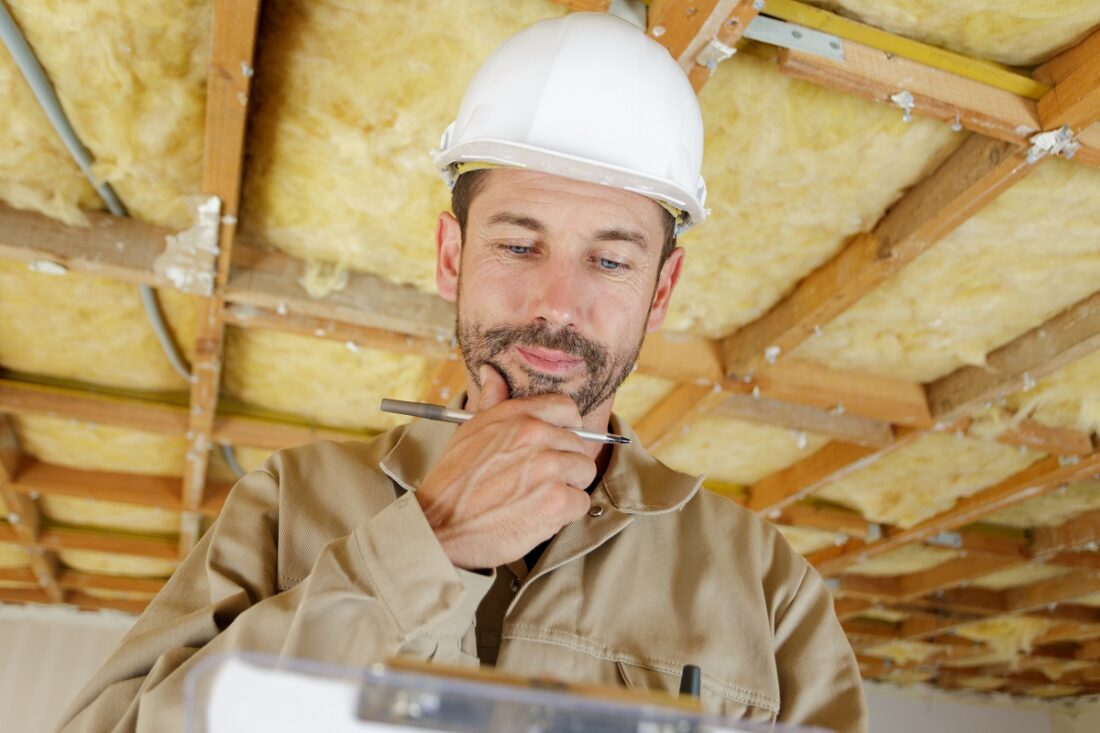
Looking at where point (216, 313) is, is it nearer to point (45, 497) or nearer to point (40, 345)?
point (40, 345)

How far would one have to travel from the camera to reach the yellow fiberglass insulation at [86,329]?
2.96 m

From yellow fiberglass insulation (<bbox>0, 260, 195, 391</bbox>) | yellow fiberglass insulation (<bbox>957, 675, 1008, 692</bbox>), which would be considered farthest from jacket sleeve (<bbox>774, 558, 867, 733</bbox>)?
yellow fiberglass insulation (<bbox>957, 675, 1008, 692</bbox>)

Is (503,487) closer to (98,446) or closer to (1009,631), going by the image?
(98,446)

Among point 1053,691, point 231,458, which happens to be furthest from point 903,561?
point 1053,691

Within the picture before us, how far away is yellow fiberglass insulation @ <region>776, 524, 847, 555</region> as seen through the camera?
4.91m

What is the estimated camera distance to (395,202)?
8.38ft

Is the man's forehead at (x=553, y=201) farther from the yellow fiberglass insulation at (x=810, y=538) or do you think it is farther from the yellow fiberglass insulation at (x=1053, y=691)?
the yellow fiberglass insulation at (x=1053, y=691)

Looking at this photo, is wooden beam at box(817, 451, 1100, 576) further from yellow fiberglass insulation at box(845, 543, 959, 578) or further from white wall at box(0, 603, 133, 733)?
white wall at box(0, 603, 133, 733)

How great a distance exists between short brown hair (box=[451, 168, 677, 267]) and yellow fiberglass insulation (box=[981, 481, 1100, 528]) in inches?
125

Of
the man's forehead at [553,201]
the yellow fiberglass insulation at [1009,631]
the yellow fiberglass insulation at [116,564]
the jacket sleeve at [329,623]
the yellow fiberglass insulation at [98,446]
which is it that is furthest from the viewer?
the yellow fiberglass insulation at [1009,631]

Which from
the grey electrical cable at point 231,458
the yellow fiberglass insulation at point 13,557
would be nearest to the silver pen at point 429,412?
the grey electrical cable at point 231,458

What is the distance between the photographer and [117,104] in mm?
2182

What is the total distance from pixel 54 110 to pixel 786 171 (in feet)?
5.73

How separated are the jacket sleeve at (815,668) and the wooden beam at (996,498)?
282 centimetres
